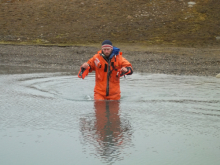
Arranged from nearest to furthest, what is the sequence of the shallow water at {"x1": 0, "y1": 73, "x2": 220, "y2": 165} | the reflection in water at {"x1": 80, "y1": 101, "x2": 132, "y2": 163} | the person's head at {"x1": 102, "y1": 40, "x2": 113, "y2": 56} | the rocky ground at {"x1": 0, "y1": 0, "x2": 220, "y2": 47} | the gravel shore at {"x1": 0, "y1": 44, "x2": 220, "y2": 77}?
the shallow water at {"x1": 0, "y1": 73, "x2": 220, "y2": 165}, the reflection in water at {"x1": 80, "y1": 101, "x2": 132, "y2": 163}, the person's head at {"x1": 102, "y1": 40, "x2": 113, "y2": 56}, the gravel shore at {"x1": 0, "y1": 44, "x2": 220, "y2": 77}, the rocky ground at {"x1": 0, "y1": 0, "x2": 220, "y2": 47}

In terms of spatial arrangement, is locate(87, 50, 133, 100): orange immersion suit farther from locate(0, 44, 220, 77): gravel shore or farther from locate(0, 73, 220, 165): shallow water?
locate(0, 44, 220, 77): gravel shore

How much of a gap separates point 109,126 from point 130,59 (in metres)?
11.8

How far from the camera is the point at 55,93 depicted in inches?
362

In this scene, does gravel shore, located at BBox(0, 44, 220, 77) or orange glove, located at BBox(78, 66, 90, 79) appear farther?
gravel shore, located at BBox(0, 44, 220, 77)

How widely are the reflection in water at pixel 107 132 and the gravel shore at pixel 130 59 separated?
7414 mm

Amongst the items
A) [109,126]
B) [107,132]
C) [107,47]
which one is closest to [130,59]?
[107,47]

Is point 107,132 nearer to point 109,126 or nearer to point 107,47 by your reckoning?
point 109,126

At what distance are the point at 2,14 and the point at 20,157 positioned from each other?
85.3 ft

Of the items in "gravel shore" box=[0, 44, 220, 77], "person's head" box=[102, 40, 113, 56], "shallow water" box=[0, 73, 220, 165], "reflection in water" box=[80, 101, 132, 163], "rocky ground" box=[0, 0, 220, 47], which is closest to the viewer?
"shallow water" box=[0, 73, 220, 165]

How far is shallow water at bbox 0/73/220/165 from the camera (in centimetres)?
433

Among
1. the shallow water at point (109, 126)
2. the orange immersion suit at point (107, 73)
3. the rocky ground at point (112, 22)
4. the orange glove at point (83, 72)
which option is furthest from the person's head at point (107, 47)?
the rocky ground at point (112, 22)

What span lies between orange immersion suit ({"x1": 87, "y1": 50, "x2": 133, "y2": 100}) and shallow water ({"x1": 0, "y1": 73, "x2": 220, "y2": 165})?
239mm

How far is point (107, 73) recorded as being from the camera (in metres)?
7.84

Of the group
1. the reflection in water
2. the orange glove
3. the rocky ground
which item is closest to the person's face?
the orange glove
